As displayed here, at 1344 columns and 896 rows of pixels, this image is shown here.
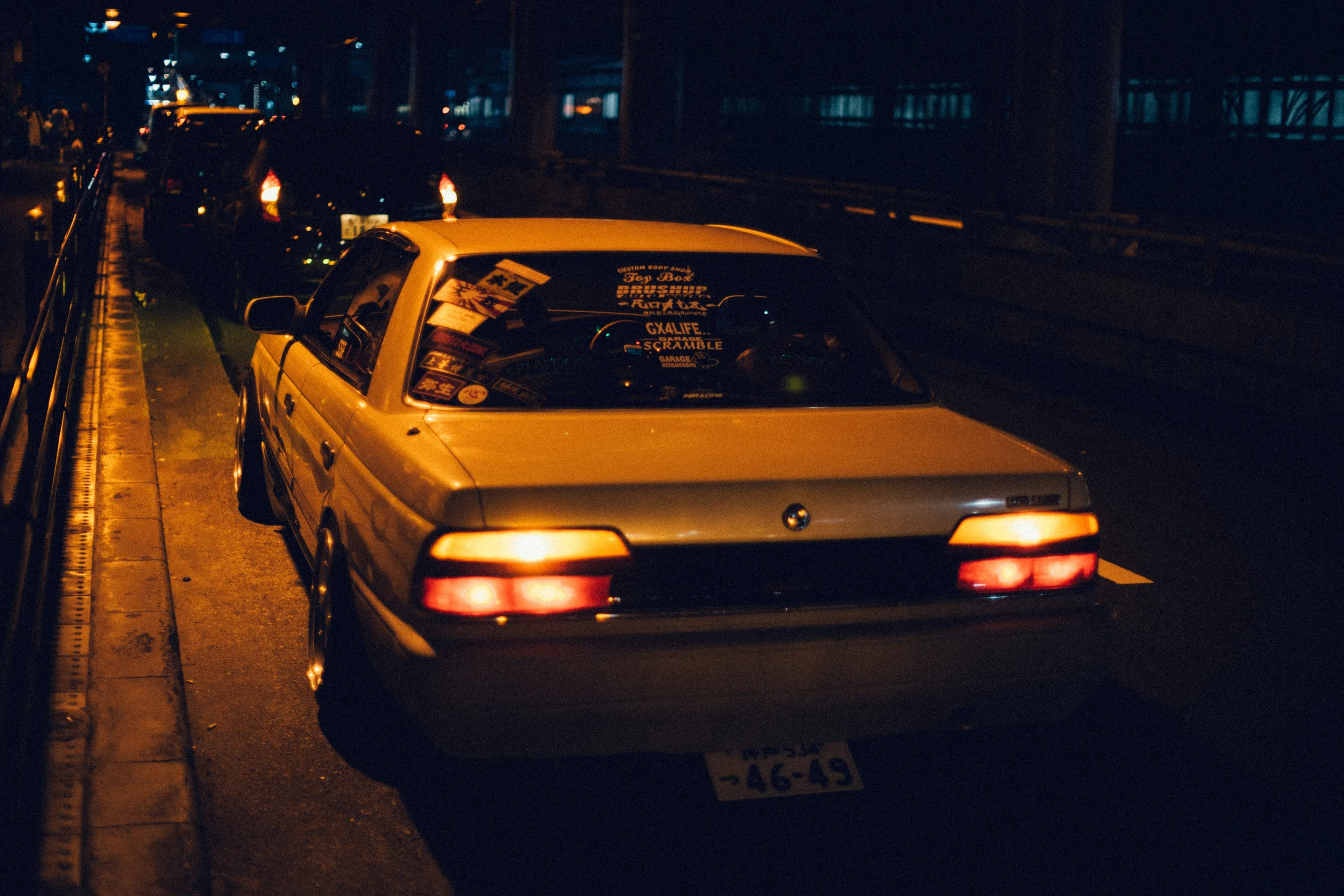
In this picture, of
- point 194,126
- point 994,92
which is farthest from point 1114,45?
point 194,126

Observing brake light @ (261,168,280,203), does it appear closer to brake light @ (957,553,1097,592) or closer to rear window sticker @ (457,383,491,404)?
rear window sticker @ (457,383,491,404)

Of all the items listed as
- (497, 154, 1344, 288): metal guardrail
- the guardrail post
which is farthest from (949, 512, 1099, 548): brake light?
(497, 154, 1344, 288): metal guardrail

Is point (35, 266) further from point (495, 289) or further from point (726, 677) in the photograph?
point (726, 677)

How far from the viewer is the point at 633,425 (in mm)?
3949

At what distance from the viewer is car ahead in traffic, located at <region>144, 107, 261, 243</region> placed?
17.4 meters

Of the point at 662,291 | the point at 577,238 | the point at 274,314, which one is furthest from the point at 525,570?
the point at 274,314

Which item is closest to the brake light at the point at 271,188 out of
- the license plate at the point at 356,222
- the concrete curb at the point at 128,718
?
the license plate at the point at 356,222

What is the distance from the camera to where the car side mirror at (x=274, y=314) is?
5.92 metres

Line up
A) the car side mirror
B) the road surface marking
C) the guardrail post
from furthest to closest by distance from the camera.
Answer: the guardrail post < the road surface marking < the car side mirror

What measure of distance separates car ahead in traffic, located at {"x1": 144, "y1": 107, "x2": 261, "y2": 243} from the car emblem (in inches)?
548

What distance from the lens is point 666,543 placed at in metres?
3.42

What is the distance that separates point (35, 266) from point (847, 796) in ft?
26.2

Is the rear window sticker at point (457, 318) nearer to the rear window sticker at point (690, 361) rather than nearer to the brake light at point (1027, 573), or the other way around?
the rear window sticker at point (690, 361)

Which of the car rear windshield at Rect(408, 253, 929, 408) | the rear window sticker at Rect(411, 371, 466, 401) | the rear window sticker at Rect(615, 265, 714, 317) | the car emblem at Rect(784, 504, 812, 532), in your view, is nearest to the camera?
the car emblem at Rect(784, 504, 812, 532)
